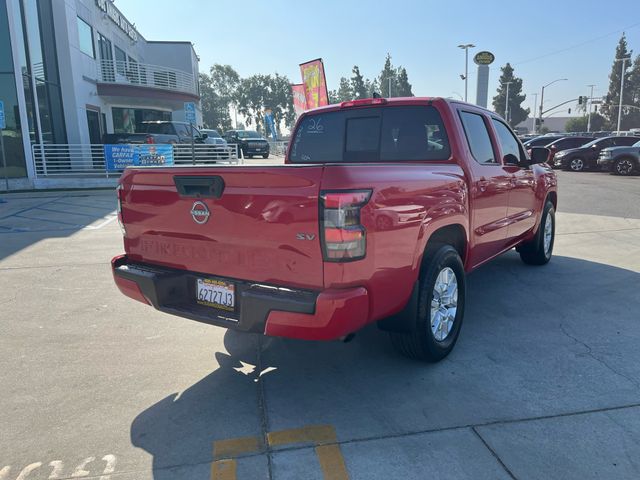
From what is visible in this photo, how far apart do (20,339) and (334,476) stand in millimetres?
3245

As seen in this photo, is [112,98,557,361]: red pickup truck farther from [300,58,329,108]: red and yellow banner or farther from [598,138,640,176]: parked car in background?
[598,138,640,176]: parked car in background

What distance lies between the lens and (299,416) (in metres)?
3.03

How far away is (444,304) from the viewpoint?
12.2ft

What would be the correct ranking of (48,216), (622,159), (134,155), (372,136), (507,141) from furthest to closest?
(622,159) → (134,155) → (48,216) → (507,141) → (372,136)

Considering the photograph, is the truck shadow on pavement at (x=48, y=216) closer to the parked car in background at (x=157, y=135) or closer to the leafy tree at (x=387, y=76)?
the parked car in background at (x=157, y=135)

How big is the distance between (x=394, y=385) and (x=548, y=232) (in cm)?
417

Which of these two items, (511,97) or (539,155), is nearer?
(539,155)

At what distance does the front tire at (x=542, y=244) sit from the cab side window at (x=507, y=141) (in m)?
1.06

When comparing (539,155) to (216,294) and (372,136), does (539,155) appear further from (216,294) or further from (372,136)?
(216,294)

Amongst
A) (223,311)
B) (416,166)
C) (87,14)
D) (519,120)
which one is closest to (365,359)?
(223,311)

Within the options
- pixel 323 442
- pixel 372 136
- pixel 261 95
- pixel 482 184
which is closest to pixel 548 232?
pixel 482 184

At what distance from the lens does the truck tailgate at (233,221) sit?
2727mm

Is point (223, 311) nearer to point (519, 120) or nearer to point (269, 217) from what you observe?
point (269, 217)

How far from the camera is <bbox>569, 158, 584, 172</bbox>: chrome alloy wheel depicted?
2278cm
